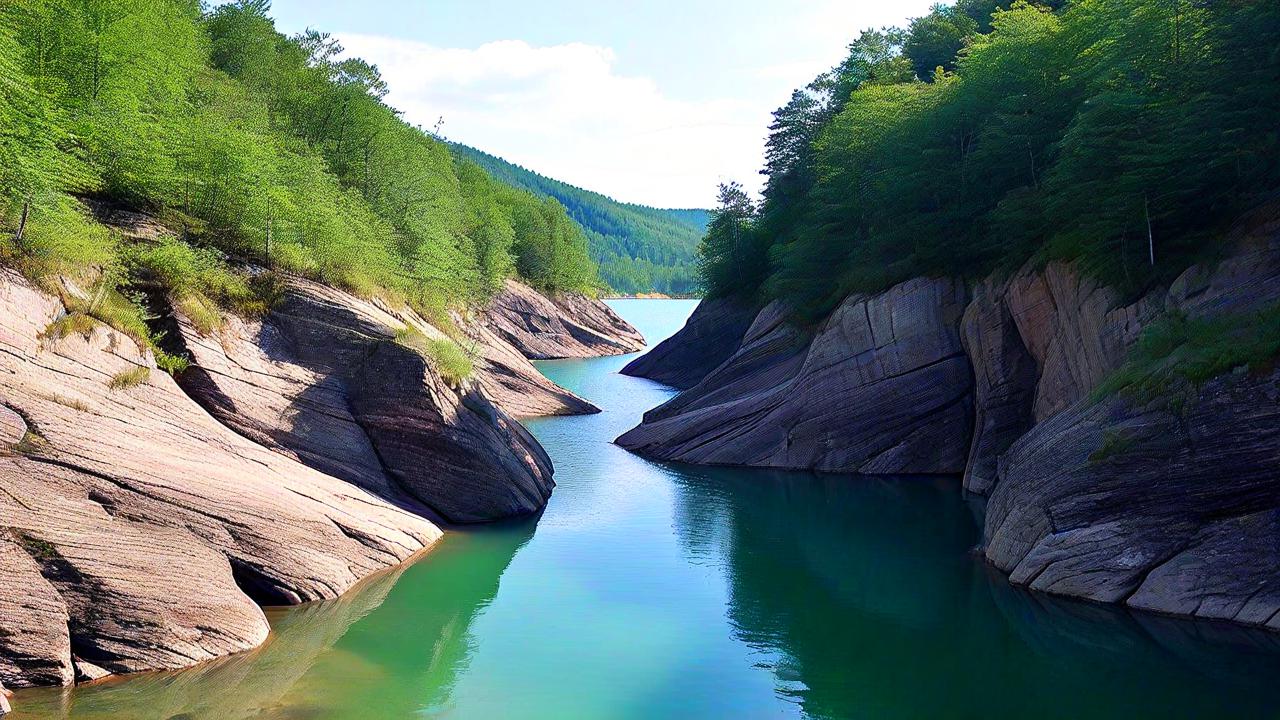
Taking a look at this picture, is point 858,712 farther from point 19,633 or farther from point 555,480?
point 555,480

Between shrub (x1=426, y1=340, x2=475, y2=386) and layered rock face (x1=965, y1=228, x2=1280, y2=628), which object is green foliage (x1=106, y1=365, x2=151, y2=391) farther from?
layered rock face (x1=965, y1=228, x2=1280, y2=628)

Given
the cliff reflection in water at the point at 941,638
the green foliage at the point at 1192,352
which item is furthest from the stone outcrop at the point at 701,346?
the green foliage at the point at 1192,352

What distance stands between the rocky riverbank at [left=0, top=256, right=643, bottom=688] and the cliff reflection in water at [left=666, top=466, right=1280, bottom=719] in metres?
7.55

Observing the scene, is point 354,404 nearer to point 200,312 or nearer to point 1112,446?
point 200,312

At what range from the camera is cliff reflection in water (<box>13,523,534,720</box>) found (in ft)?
46.9

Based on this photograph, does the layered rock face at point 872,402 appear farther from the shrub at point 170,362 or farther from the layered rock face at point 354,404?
the shrub at point 170,362

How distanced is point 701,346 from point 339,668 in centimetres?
5289

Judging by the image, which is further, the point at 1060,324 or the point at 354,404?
the point at 1060,324

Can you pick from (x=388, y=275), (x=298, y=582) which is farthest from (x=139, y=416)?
(x=388, y=275)

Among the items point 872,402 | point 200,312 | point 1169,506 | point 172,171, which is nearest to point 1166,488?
point 1169,506

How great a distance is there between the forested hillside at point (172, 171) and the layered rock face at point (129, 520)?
81.0 inches

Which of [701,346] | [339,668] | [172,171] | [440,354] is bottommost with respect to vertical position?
[339,668]

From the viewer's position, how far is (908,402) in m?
33.8

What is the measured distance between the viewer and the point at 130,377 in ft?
65.7
